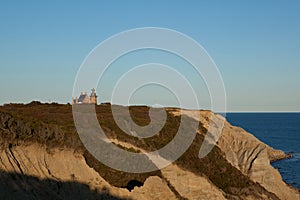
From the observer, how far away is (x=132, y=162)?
1292 inches

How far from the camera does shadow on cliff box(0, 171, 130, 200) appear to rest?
883 inches

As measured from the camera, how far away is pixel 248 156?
60.4m

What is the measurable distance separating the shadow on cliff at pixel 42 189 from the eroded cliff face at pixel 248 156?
101 feet

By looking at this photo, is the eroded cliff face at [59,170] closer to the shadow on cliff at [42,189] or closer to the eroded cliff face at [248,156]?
the shadow on cliff at [42,189]

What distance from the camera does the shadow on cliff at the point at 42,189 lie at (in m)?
22.4

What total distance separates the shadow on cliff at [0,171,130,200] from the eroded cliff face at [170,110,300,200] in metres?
30.9

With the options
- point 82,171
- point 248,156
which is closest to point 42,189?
point 82,171

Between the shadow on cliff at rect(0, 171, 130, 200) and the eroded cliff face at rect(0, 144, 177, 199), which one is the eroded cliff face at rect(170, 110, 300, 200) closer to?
the eroded cliff face at rect(0, 144, 177, 199)

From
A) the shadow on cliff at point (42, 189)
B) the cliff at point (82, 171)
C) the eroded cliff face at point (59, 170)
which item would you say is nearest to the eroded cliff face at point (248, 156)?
the cliff at point (82, 171)

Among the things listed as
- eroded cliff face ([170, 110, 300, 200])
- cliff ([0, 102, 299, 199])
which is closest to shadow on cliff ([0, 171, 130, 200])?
cliff ([0, 102, 299, 199])

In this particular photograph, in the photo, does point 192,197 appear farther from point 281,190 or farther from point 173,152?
point 281,190

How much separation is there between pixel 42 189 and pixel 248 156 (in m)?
42.4

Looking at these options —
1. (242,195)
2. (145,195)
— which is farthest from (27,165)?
(242,195)

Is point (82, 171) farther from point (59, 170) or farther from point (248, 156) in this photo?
point (248, 156)
